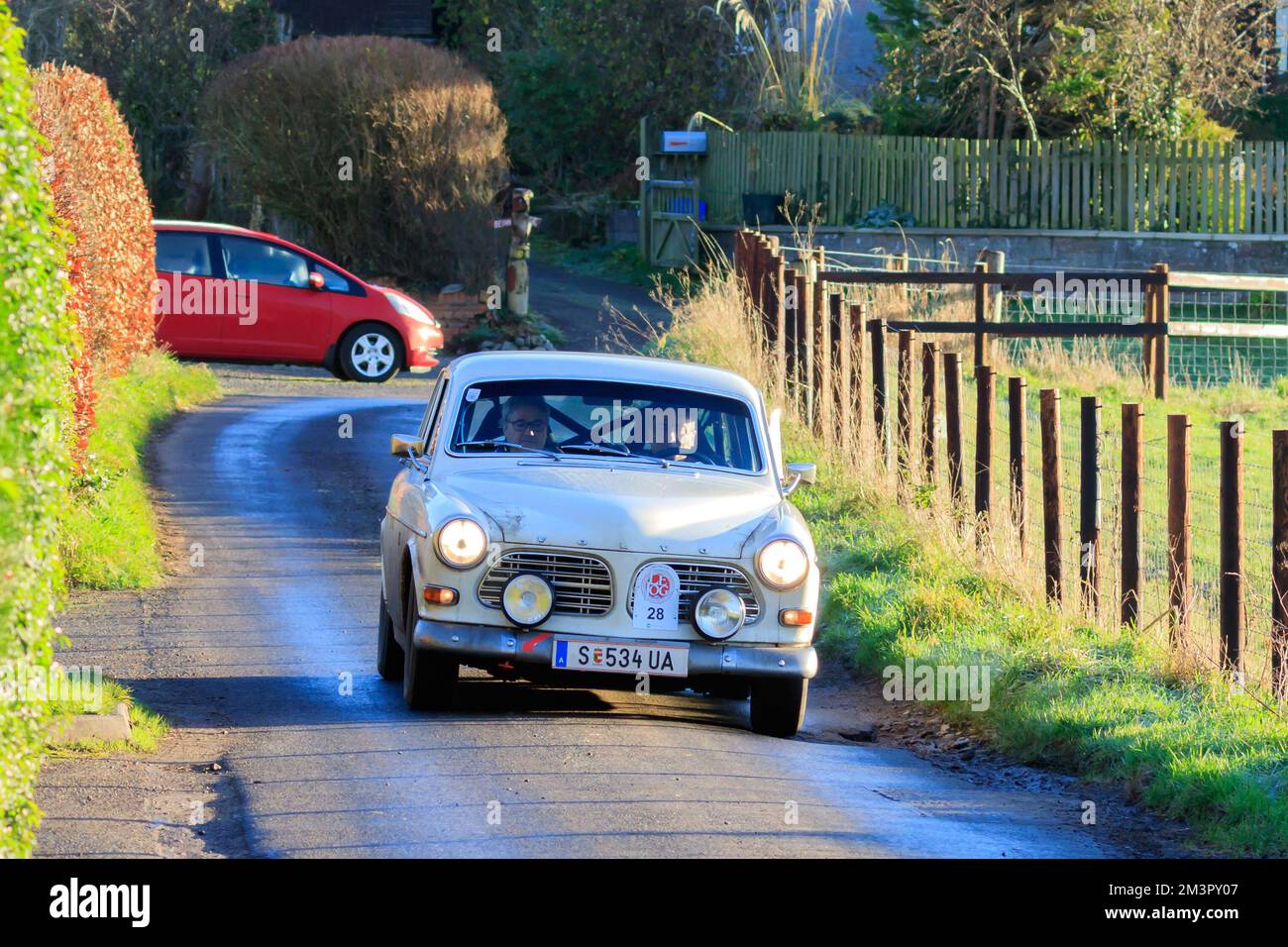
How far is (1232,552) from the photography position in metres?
8.97

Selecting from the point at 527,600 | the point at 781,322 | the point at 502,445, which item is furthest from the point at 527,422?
the point at 781,322

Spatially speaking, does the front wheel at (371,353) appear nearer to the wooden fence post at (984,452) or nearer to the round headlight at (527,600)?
the wooden fence post at (984,452)

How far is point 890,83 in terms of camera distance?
122 ft

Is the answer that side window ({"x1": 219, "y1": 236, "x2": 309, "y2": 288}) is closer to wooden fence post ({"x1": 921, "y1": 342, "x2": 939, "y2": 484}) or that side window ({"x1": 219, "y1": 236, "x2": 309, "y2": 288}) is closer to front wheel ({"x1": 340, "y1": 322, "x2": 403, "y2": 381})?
front wheel ({"x1": 340, "y1": 322, "x2": 403, "y2": 381})

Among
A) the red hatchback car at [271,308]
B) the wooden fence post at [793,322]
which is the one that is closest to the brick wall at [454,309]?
the red hatchback car at [271,308]

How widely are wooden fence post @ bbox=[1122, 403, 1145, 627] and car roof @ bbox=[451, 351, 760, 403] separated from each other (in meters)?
1.95

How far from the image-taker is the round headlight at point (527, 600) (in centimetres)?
822

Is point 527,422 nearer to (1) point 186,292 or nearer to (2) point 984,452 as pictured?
(2) point 984,452

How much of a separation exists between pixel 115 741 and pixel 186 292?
15.0 meters

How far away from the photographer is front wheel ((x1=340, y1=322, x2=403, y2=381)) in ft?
77.5

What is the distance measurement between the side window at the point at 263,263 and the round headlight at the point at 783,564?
49.3 ft

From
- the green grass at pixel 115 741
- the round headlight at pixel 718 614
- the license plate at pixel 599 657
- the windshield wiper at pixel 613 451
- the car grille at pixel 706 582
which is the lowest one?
the green grass at pixel 115 741

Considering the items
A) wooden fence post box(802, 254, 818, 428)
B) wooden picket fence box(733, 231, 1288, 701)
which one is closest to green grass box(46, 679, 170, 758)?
wooden picket fence box(733, 231, 1288, 701)

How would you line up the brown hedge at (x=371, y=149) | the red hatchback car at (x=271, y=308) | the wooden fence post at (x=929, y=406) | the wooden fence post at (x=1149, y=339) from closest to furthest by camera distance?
the wooden fence post at (x=929, y=406) → the wooden fence post at (x=1149, y=339) → the red hatchback car at (x=271, y=308) → the brown hedge at (x=371, y=149)
